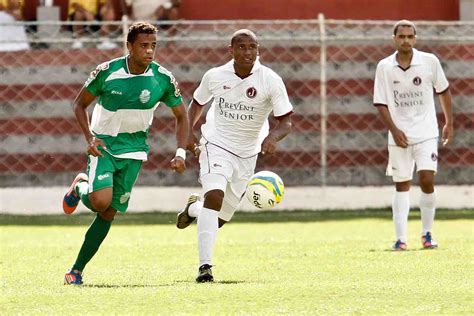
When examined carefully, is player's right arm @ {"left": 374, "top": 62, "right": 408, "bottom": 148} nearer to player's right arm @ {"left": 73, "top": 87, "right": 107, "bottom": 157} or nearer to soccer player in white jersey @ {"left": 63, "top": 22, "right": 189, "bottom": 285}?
soccer player in white jersey @ {"left": 63, "top": 22, "right": 189, "bottom": 285}

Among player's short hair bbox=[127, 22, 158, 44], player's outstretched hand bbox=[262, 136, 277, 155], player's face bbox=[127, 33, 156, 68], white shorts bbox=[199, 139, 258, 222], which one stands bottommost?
white shorts bbox=[199, 139, 258, 222]

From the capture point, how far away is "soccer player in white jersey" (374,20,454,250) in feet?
48.7

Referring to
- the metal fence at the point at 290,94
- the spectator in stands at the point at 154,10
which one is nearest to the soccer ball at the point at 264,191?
the metal fence at the point at 290,94

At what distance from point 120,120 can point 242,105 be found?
115 cm

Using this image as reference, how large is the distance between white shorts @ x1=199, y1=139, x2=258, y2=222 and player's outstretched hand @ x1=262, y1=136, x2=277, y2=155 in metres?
0.52

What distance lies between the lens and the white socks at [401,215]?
48.0 feet

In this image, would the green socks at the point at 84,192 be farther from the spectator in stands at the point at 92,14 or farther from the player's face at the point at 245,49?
the spectator in stands at the point at 92,14

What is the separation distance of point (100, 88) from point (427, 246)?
4.47 meters

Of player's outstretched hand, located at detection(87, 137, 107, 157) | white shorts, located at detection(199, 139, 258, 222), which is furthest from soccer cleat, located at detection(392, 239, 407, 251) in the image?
player's outstretched hand, located at detection(87, 137, 107, 157)

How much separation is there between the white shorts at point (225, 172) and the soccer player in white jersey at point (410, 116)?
2.81 meters

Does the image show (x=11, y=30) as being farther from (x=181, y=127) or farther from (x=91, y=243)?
(x=91, y=243)

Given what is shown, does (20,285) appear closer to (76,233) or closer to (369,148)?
(76,233)

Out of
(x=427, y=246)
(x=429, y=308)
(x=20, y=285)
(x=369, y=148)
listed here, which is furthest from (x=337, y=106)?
(x=429, y=308)

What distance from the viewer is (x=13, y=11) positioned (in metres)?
22.0
